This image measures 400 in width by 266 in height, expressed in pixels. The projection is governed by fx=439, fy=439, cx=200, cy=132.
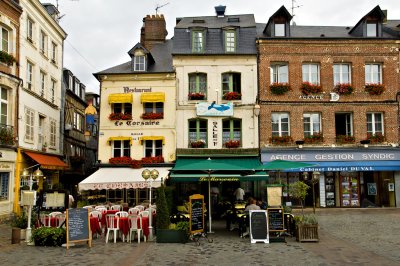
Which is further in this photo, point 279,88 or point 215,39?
point 215,39

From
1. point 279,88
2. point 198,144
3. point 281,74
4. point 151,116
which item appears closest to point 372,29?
point 281,74

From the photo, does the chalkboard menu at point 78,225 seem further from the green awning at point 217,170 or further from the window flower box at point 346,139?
the window flower box at point 346,139

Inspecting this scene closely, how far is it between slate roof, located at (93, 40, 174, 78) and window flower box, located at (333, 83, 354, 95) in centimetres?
935

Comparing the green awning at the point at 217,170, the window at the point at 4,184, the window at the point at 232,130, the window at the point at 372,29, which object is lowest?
the window at the point at 4,184

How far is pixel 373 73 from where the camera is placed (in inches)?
987

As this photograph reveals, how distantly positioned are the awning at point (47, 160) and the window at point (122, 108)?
15.1 feet

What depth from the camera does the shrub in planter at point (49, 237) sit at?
43.3ft

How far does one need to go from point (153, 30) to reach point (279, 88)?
9344mm

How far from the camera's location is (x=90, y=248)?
1288cm

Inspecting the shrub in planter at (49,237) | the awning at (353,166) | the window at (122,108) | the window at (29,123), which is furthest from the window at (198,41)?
the shrub in planter at (49,237)

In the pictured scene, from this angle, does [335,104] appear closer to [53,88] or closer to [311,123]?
[311,123]

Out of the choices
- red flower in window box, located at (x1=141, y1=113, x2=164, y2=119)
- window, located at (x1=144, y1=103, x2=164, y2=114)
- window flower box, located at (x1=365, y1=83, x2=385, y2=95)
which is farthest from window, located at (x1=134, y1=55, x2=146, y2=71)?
window flower box, located at (x1=365, y1=83, x2=385, y2=95)

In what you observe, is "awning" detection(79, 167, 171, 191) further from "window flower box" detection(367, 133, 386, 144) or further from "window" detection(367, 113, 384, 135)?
"window" detection(367, 113, 384, 135)

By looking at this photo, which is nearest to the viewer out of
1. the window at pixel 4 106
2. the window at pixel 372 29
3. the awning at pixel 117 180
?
the window at pixel 4 106
